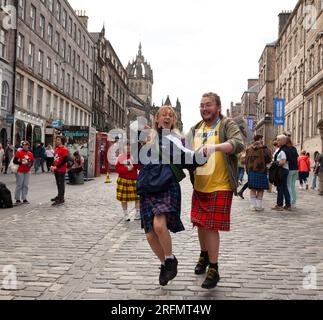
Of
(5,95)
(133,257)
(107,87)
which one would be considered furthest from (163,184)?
Result: (107,87)

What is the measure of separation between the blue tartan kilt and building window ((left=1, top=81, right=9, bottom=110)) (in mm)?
21067

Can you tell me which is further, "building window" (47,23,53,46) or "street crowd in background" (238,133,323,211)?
"building window" (47,23,53,46)

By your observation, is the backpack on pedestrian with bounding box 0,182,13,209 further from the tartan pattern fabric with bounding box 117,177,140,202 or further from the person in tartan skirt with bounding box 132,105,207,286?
the person in tartan skirt with bounding box 132,105,207,286

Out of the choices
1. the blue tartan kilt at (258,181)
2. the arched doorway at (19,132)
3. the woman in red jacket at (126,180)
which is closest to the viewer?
the woman in red jacket at (126,180)

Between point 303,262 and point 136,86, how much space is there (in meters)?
134

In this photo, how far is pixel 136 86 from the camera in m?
137

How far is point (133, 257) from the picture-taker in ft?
18.7

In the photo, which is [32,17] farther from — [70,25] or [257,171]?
[257,171]

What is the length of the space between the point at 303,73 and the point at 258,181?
103ft

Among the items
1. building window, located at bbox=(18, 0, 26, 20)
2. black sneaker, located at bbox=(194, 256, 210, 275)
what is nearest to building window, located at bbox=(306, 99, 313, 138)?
building window, located at bbox=(18, 0, 26, 20)

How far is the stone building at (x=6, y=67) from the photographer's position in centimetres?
2752

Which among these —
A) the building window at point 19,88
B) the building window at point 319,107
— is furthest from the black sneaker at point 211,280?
the building window at point 319,107

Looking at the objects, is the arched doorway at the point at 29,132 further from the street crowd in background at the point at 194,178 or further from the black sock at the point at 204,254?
the black sock at the point at 204,254

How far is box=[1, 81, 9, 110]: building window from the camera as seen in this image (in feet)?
91.8
